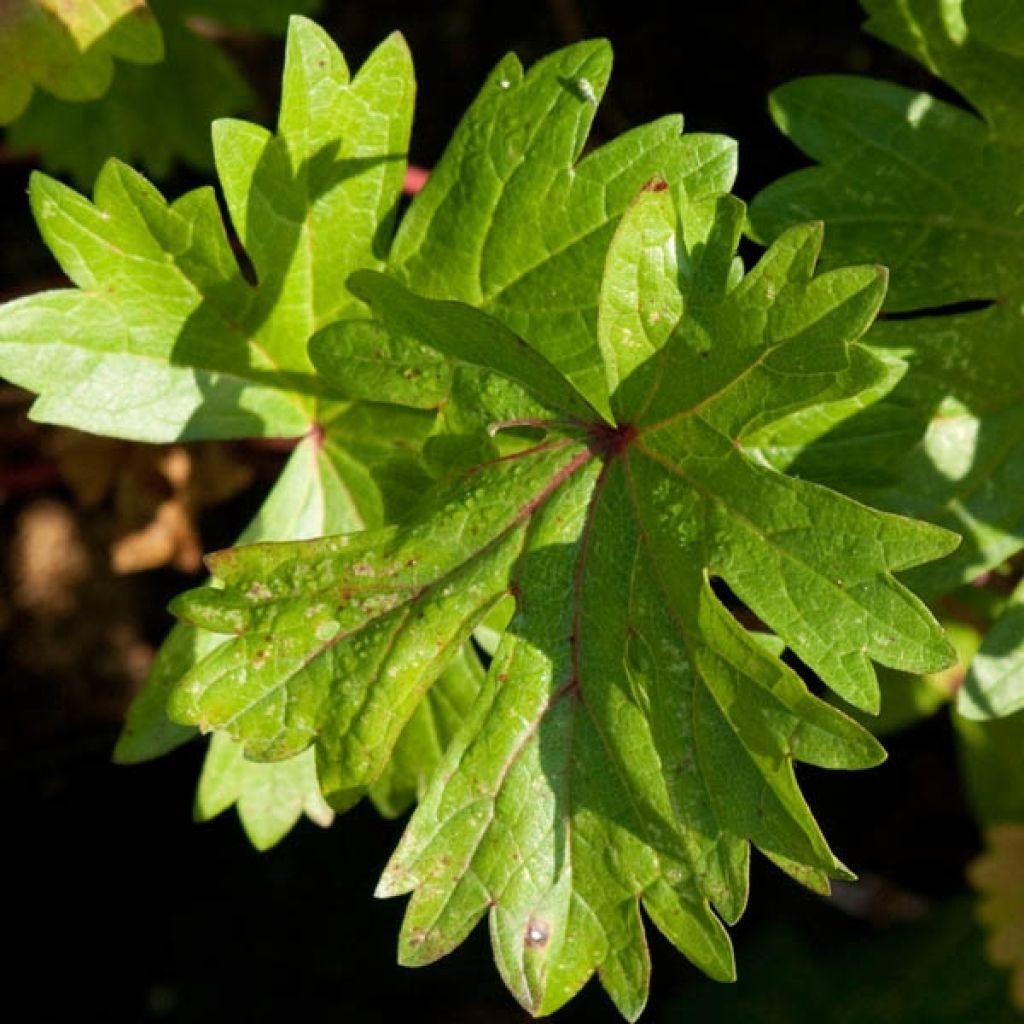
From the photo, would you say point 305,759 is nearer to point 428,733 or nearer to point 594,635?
point 428,733

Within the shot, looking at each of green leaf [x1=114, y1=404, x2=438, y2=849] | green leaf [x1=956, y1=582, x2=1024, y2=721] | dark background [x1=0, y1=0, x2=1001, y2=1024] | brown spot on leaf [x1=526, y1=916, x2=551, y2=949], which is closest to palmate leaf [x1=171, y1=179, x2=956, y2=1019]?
brown spot on leaf [x1=526, y1=916, x2=551, y2=949]

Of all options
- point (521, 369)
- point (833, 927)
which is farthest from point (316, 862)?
point (521, 369)

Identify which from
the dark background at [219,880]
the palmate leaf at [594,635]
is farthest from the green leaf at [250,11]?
the palmate leaf at [594,635]

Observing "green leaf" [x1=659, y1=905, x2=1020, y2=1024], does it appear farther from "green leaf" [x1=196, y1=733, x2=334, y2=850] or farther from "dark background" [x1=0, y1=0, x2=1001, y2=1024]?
"green leaf" [x1=196, y1=733, x2=334, y2=850]

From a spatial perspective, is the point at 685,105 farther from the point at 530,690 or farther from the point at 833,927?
the point at 833,927

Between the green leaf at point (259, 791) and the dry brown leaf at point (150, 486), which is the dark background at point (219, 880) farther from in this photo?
the green leaf at point (259, 791)
